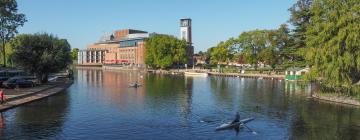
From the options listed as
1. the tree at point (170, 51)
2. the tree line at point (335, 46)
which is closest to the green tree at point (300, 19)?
the tree line at point (335, 46)

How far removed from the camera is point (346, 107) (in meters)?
53.2

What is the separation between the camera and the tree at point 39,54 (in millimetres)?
79125

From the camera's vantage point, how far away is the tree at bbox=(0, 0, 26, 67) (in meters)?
81.2

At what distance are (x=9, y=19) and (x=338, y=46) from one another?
220 ft

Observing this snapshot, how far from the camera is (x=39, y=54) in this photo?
80688mm

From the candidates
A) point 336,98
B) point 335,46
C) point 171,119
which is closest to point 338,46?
point 335,46

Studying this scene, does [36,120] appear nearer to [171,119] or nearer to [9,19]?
[171,119]

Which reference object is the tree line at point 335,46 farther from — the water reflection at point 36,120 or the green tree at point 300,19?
the water reflection at point 36,120

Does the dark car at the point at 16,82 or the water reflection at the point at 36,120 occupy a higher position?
the dark car at the point at 16,82

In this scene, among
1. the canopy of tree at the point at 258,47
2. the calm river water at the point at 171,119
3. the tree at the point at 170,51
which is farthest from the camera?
the tree at the point at 170,51

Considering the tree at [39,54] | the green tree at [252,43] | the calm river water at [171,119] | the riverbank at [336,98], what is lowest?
the calm river water at [171,119]

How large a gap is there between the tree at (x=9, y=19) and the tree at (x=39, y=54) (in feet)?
20.3

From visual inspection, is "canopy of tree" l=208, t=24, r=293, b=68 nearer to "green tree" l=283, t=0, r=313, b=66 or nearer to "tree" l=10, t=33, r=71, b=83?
"green tree" l=283, t=0, r=313, b=66

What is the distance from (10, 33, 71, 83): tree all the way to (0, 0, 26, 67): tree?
620 cm
